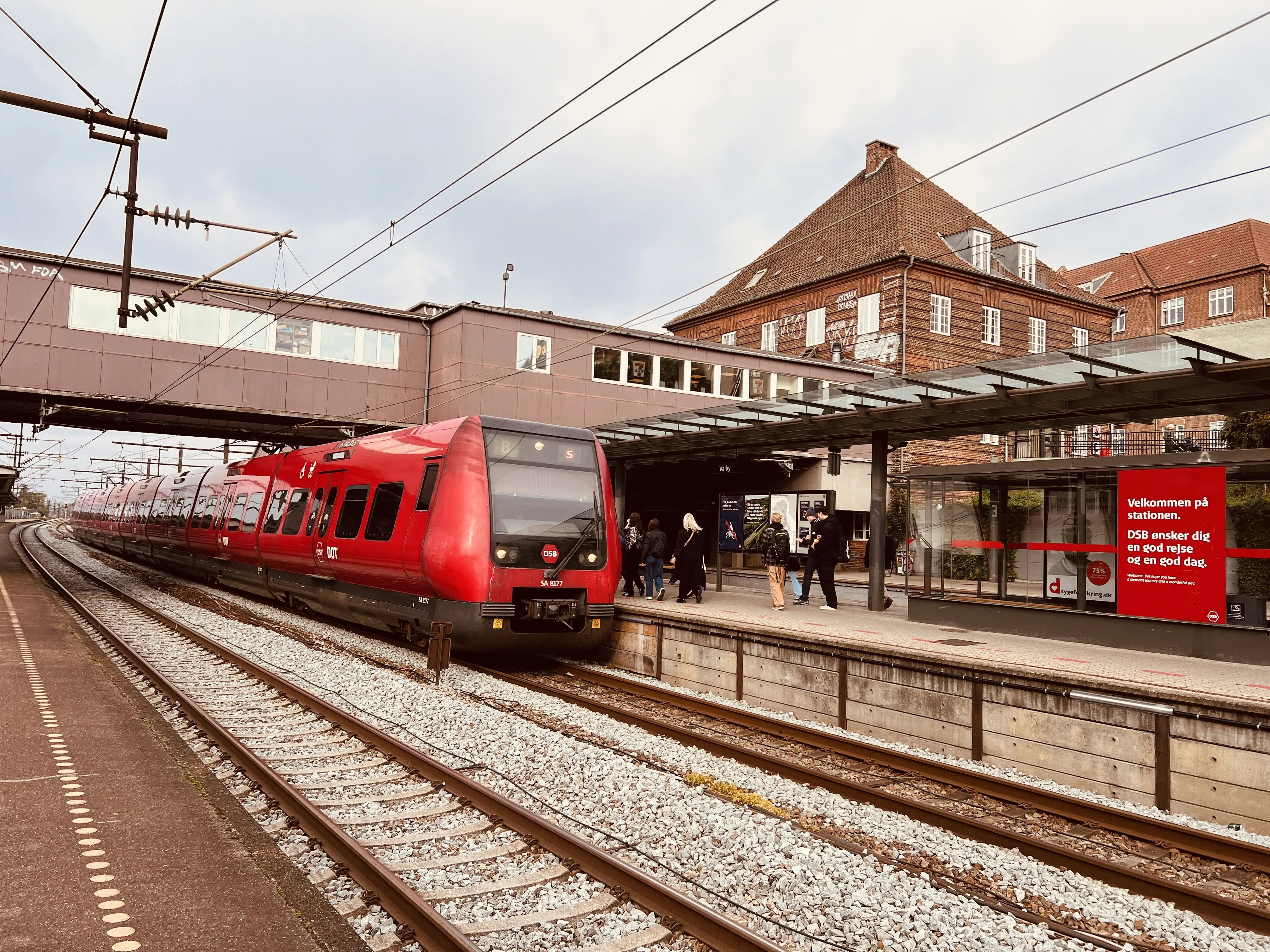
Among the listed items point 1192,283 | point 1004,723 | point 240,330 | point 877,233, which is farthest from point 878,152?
point 1004,723

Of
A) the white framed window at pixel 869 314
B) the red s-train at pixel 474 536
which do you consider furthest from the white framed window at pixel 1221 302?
the red s-train at pixel 474 536

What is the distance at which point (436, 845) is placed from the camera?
216 inches

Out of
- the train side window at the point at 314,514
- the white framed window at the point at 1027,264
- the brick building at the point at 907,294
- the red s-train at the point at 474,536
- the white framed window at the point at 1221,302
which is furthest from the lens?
the white framed window at the point at 1221,302

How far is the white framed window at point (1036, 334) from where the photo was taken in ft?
134

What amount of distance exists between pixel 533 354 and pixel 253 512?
10.3m

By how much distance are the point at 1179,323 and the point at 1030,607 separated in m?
48.4

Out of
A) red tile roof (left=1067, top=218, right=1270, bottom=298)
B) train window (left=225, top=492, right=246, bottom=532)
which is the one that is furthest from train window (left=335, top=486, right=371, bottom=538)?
red tile roof (left=1067, top=218, right=1270, bottom=298)

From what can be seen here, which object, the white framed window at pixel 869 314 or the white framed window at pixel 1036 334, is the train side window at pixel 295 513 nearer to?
the white framed window at pixel 869 314

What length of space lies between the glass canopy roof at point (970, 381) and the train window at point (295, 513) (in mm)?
6149

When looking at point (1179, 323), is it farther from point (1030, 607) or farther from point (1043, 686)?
point (1043, 686)

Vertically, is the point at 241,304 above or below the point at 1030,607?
above

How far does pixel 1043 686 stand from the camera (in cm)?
779

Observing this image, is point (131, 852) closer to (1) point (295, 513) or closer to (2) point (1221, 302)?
(1) point (295, 513)

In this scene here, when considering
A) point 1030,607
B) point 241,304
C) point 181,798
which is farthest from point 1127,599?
point 241,304
